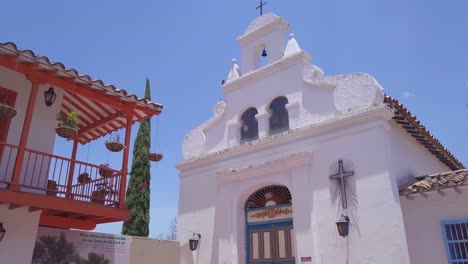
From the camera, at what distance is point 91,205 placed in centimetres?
803

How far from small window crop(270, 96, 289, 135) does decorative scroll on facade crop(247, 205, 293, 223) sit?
91.3 inches

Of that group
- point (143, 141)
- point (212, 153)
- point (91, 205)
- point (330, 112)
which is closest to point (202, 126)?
point (212, 153)

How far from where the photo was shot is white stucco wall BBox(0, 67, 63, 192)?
27.3ft

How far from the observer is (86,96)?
28.0ft

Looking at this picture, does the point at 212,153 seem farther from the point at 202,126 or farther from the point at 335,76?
the point at 335,76

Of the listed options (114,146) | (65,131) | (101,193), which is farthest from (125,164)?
(65,131)

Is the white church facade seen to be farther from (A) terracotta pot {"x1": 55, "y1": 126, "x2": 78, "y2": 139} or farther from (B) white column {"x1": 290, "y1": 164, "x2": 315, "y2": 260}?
(A) terracotta pot {"x1": 55, "y1": 126, "x2": 78, "y2": 139}

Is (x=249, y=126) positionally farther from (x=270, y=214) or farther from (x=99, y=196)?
(x=99, y=196)

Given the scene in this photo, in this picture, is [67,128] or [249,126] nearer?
[67,128]

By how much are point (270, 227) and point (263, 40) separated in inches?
250

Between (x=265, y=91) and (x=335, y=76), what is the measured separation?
244 cm

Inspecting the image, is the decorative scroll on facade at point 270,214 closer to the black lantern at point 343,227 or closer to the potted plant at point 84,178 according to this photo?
the black lantern at point 343,227

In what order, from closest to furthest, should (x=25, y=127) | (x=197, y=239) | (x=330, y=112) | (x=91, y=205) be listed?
(x=25, y=127), (x=91, y=205), (x=330, y=112), (x=197, y=239)

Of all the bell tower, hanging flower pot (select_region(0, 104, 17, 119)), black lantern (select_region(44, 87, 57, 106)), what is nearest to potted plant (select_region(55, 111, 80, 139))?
black lantern (select_region(44, 87, 57, 106))
